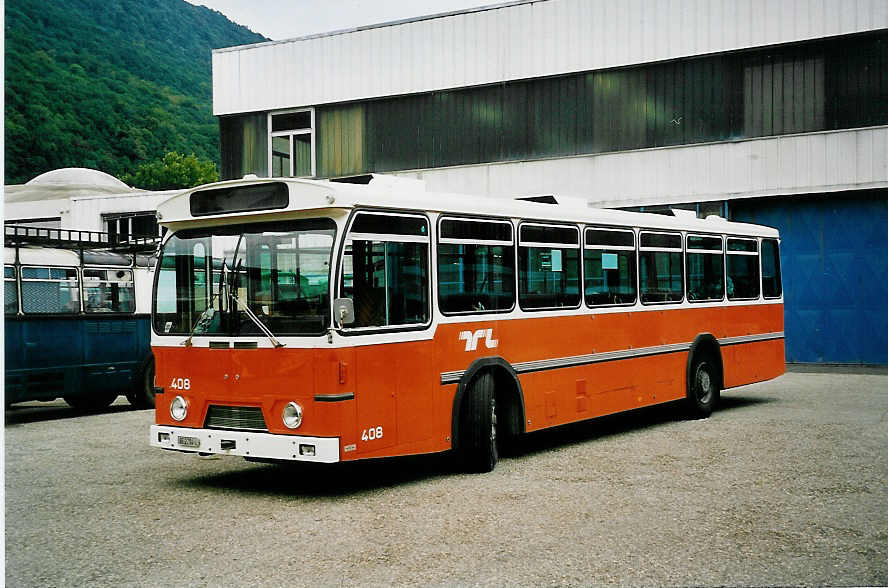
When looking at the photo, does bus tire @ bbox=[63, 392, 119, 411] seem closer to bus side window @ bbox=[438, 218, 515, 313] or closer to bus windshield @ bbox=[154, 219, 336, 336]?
bus windshield @ bbox=[154, 219, 336, 336]

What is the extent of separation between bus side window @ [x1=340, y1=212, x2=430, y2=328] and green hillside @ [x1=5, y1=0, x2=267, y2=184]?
3.64 metres

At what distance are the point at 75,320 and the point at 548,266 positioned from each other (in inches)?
308

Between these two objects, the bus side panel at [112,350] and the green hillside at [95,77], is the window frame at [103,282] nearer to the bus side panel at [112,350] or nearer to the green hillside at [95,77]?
the bus side panel at [112,350]

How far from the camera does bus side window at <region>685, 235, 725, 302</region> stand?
45.5 feet

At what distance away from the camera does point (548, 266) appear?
1098 centimetres

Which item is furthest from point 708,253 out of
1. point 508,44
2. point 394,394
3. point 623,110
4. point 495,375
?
point 508,44

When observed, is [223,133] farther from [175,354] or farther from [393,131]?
[175,354]

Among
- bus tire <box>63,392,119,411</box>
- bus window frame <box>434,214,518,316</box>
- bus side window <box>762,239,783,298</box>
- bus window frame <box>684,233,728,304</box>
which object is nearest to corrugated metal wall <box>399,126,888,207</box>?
bus side window <box>762,239,783,298</box>

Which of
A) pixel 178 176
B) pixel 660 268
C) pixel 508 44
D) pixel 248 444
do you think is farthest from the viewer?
pixel 178 176

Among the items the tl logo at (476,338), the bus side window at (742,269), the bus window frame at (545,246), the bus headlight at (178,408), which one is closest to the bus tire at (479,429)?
the tl logo at (476,338)

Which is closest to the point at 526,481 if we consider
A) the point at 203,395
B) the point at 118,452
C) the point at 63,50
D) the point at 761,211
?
the point at 203,395

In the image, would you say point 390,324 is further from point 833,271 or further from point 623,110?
point 623,110

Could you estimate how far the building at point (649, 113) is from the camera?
2148 centimetres

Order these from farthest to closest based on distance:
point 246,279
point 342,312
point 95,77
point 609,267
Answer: point 95,77 < point 609,267 < point 246,279 < point 342,312
